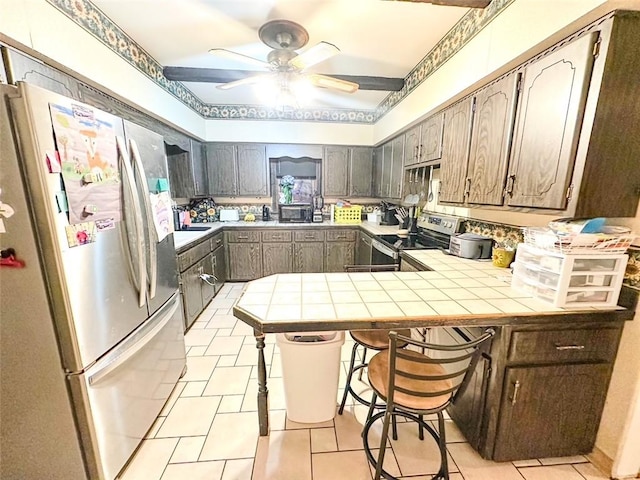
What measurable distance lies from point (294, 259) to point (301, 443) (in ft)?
9.22

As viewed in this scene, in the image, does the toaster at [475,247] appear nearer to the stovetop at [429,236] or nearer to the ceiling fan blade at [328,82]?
the stovetop at [429,236]

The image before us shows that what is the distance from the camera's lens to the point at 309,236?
4.18 metres

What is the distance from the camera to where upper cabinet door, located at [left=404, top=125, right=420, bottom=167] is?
115 inches

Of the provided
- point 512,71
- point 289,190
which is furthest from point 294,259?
point 512,71

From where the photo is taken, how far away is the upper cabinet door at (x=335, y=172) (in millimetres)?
4426

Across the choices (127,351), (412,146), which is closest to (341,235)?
(412,146)

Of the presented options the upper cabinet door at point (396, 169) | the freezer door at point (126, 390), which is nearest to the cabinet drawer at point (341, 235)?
the upper cabinet door at point (396, 169)

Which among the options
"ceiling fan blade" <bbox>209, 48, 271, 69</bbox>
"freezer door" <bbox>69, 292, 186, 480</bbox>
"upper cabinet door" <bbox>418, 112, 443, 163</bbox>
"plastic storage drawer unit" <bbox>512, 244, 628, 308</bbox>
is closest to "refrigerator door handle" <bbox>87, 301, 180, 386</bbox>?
"freezer door" <bbox>69, 292, 186, 480</bbox>

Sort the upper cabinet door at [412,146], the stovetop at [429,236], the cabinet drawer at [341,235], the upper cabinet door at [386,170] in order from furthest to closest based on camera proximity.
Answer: the cabinet drawer at [341,235]
the upper cabinet door at [386,170]
the upper cabinet door at [412,146]
the stovetop at [429,236]

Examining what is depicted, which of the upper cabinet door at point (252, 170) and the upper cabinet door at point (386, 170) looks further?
the upper cabinet door at point (252, 170)

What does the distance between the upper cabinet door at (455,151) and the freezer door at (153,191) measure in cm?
221

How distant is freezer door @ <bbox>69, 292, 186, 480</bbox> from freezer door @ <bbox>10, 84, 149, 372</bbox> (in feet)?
0.31

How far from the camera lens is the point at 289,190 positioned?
4555 millimetres

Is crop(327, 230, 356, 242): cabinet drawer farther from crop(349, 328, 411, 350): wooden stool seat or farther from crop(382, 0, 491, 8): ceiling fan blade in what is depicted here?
crop(382, 0, 491, 8): ceiling fan blade
